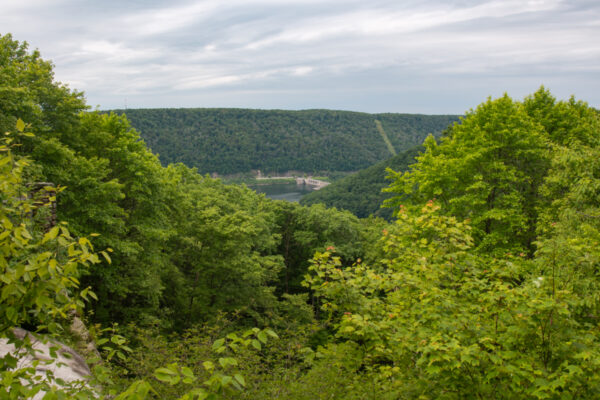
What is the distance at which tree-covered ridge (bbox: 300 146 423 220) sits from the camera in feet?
279

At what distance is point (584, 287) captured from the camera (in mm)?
6949

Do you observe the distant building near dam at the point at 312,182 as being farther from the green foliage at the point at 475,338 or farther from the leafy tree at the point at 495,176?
the green foliage at the point at 475,338

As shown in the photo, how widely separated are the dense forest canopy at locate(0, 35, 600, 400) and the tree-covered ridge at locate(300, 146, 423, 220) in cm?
5078

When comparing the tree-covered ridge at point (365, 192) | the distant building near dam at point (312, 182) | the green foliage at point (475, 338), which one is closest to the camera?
the green foliage at point (475, 338)

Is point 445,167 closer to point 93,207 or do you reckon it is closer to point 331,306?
point 331,306

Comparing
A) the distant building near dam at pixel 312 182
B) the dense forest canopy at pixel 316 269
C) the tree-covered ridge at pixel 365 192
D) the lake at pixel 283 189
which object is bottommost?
the lake at pixel 283 189

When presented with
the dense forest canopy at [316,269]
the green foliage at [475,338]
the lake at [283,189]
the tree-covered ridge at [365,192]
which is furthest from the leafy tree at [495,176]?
the lake at [283,189]

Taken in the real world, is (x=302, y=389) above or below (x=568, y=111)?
below

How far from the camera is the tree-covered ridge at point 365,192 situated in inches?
3351

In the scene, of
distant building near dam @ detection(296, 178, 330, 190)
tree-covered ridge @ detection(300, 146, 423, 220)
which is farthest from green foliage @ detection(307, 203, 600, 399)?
distant building near dam @ detection(296, 178, 330, 190)

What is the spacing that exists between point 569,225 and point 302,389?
1008cm

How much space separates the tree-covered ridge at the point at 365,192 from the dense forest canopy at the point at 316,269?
50777 mm

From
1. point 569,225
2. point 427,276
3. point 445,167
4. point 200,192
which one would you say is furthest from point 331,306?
point 200,192

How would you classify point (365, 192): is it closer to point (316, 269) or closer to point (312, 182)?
point (316, 269)
